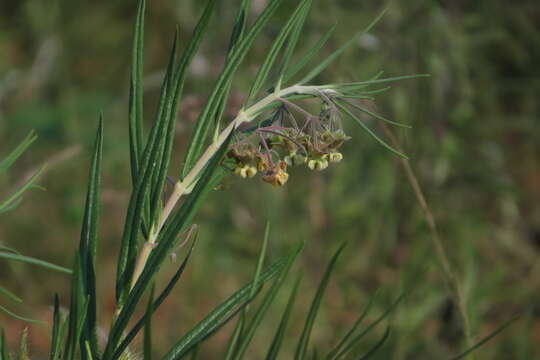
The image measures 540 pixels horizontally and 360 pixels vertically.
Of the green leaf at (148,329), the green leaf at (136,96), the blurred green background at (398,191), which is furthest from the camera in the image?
the blurred green background at (398,191)

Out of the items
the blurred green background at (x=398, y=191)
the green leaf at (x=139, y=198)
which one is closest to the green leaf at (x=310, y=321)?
the green leaf at (x=139, y=198)

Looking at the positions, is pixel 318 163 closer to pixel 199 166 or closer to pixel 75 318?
pixel 199 166

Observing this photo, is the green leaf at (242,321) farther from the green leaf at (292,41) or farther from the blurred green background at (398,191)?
the blurred green background at (398,191)

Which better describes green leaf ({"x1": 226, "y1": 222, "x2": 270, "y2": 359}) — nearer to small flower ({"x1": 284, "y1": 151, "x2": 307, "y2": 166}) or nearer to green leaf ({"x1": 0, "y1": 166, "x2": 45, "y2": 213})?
small flower ({"x1": 284, "y1": 151, "x2": 307, "y2": 166})

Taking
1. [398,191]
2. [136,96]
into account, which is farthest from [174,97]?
[398,191]

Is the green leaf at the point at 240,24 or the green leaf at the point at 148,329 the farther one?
the green leaf at the point at 240,24

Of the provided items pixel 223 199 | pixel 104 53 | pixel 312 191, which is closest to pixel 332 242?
pixel 312 191
